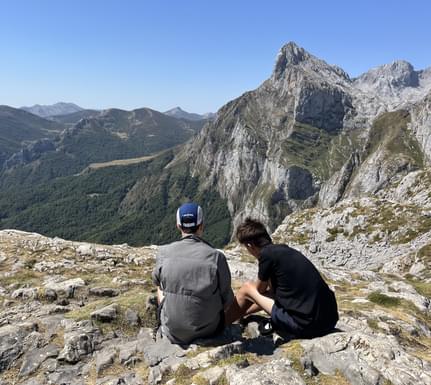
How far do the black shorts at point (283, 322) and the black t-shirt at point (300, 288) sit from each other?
5.7 inches

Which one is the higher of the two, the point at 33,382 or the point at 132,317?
the point at 132,317

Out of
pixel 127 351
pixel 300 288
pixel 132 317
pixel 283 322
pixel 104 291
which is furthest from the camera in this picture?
pixel 104 291

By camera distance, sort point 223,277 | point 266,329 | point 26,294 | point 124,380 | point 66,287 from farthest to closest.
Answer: point 66,287
point 26,294
point 266,329
point 223,277
point 124,380

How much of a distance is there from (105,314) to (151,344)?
2.75m

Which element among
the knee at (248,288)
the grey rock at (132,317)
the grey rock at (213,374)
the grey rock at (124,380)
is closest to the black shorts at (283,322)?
the knee at (248,288)

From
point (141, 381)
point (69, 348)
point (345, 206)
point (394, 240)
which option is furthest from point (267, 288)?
point (345, 206)

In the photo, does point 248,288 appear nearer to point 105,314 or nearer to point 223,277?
point 223,277

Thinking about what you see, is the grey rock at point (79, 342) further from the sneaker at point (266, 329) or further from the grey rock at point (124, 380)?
the sneaker at point (266, 329)

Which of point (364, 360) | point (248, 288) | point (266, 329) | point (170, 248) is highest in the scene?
point (170, 248)

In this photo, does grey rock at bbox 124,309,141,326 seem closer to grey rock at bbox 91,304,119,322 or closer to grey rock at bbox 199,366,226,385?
grey rock at bbox 91,304,119,322

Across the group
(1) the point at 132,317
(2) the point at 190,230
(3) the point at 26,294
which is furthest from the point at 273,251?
(3) the point at 26,294

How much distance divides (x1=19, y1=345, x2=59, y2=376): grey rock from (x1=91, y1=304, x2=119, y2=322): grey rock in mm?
1719

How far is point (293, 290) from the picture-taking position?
35.5 ft

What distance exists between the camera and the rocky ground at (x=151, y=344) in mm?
9531
